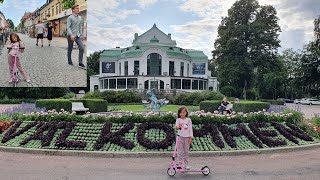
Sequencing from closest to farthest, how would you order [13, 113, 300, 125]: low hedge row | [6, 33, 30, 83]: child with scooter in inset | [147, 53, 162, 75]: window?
[13, 113, 300, 125]: low hedge row, [6, 33, 30, 83]: child with scooter in inset, [147, 53, 162, 75]: window

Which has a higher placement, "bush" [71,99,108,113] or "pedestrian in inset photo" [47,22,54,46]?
"pedestrian in inset photo" [47,22,54,46]

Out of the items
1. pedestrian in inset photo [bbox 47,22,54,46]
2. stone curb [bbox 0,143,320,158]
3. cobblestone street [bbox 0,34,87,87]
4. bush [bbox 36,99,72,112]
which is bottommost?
stone curb [bbox 0,143,320,158]

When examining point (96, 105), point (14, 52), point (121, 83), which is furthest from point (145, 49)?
point (14, 52)

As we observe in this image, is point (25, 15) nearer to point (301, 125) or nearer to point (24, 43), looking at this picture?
point (24, 43)

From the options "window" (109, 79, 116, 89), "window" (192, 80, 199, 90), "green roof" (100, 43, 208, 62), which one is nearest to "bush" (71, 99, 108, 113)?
"window" (109, 79, 116, 89)

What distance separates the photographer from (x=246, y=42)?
59812 mm

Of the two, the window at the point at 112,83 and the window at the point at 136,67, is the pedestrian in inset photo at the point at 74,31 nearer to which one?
the window at the point at 112,83

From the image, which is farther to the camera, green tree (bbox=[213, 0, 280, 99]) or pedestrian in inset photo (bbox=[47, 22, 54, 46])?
green tree (bbox=[213, 0, 280, 99])

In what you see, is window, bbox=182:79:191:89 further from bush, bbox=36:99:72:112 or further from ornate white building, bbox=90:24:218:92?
bush, bbox=36:99:72:112

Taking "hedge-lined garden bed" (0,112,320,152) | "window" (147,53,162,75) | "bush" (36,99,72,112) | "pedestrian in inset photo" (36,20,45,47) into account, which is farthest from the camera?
"window" (147,53,162,75)

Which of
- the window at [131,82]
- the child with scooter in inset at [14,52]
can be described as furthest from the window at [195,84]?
the child with scooter in inset at [14,52]

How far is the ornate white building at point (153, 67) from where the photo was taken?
57625 mm

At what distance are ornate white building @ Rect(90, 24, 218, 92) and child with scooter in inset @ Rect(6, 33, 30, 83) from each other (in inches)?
1180

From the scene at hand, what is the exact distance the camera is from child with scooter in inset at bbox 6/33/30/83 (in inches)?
1081
